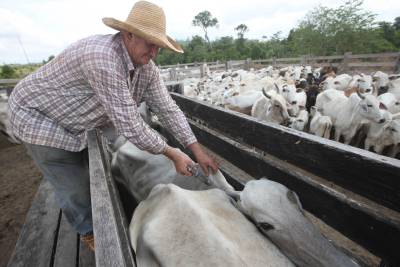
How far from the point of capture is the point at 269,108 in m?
5.90

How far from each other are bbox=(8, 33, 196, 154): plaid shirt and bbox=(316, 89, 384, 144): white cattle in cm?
396

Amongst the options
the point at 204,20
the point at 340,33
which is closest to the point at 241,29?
the point at 204,20

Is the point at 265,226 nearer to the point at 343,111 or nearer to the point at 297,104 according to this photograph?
the point at 343,111

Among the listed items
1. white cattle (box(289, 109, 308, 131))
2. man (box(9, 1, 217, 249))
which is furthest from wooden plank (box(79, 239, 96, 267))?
white cattle (box(289, 109, 308, 131))

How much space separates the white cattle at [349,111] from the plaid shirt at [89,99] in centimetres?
396

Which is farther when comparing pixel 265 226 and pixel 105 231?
pixel 265 226

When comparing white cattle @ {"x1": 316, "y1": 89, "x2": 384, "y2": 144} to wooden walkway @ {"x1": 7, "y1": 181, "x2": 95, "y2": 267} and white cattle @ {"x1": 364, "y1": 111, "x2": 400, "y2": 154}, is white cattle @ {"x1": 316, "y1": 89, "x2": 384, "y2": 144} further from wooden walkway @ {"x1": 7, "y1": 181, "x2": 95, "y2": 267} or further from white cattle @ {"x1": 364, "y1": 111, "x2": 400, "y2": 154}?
wooden walkway @ {"x1": 7, "y1": 181, "x2": 95, "y2": 267}

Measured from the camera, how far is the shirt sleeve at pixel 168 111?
2.24 meters

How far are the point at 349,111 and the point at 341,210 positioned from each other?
14.8 feet

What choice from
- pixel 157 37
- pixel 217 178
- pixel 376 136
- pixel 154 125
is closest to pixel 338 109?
pixel 376 136

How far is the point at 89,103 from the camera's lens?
199 centimetres

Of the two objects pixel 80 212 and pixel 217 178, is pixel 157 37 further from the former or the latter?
pixel 80 212

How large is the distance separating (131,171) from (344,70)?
1286 cm

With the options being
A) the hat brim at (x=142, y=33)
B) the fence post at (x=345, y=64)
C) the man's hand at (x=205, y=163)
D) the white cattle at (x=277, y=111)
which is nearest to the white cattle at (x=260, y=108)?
the white cattle at (x=277, y=111)
